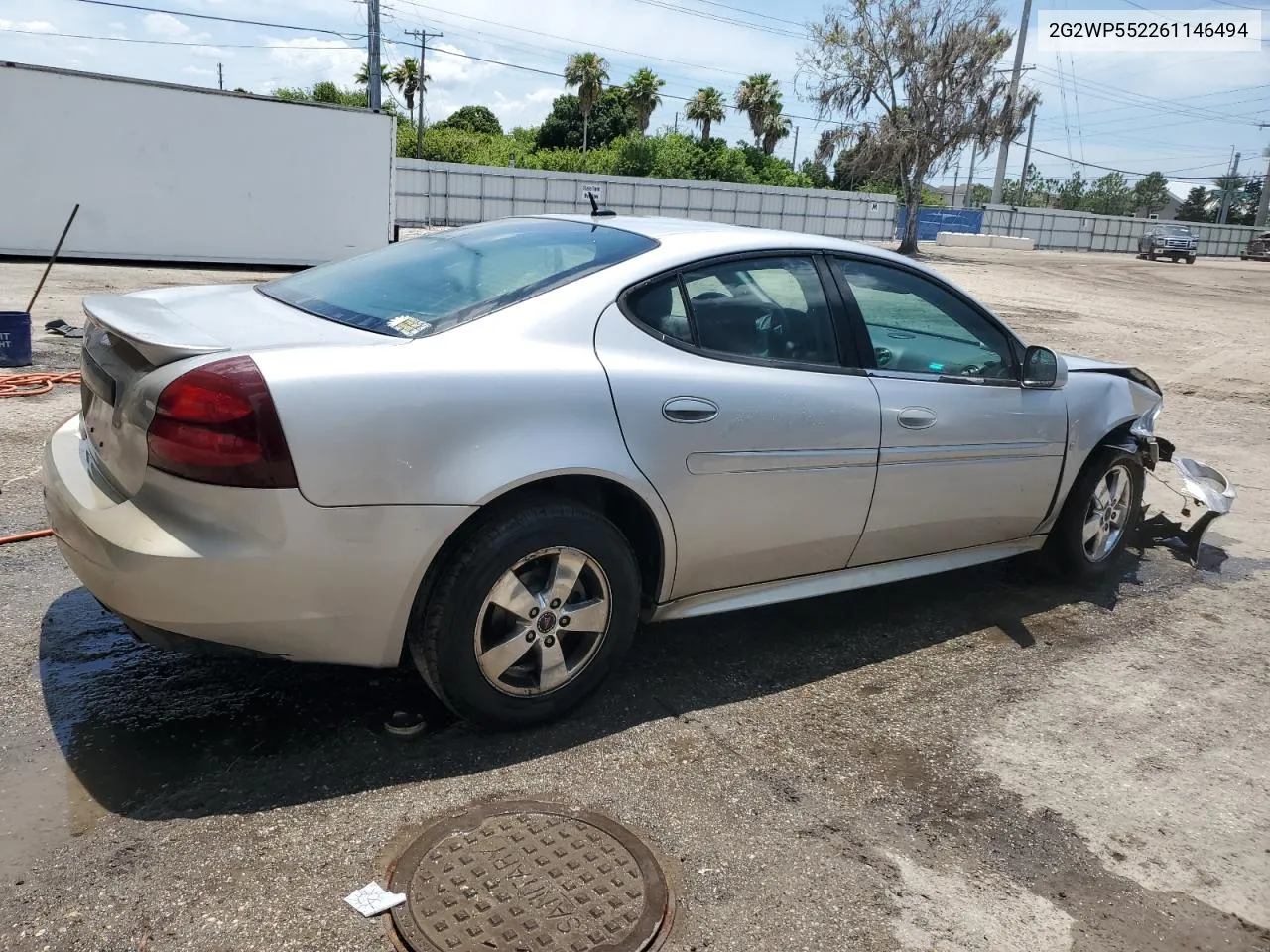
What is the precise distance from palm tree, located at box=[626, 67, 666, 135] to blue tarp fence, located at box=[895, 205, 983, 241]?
16.5m

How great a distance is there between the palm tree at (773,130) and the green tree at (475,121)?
18.0m

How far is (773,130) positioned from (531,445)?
62.0 metres

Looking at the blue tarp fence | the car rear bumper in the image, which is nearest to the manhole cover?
the car rear bumper

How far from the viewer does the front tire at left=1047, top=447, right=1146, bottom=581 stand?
457cm

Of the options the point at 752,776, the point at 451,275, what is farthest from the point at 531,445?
the point at 752,776

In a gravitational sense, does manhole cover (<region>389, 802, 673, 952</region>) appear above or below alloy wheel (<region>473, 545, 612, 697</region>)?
below

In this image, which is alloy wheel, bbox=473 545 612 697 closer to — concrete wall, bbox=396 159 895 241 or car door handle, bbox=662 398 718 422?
car door handle, bbox=662 398 718 422

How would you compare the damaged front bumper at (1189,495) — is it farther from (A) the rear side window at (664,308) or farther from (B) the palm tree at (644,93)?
(B) the palm tree at (644,93)

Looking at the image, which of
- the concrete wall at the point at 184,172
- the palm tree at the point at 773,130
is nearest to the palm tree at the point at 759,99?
the palm tree at the point at 773,130

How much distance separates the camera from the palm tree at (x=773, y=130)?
6031cm

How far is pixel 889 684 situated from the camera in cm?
368

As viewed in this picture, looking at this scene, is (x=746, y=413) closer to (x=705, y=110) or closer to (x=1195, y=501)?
(x=1195, y=501)

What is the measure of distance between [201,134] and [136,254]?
8.71 ft

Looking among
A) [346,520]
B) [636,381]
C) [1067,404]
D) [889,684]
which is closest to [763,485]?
[636,381]
